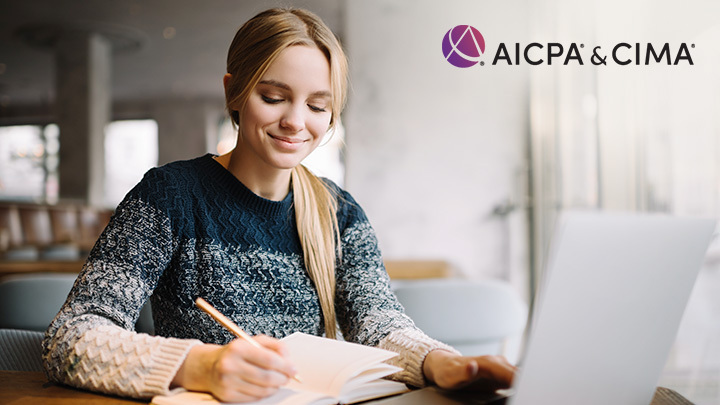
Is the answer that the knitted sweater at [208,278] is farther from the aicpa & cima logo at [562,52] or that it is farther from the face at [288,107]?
the aicpa & cima logo at [562,52]

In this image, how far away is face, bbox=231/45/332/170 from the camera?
929mm

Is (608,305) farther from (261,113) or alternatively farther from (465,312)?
(465,312)

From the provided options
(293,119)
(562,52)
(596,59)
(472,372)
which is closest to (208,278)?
(293,119)

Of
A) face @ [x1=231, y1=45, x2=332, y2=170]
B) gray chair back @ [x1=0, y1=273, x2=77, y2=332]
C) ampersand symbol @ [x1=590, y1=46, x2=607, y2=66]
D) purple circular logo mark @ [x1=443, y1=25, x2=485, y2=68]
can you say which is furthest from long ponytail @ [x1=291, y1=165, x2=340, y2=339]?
purple circular logo mark @ [x1=443, y1=25, x2=485, y2=68]

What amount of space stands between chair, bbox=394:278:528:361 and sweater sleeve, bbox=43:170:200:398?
880 millimetres

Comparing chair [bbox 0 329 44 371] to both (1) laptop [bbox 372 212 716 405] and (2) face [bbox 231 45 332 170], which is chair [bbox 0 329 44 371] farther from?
(1) laptop [bbox 372 212 716 405]

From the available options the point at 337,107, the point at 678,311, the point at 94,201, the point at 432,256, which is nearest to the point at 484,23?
the point at 432,256

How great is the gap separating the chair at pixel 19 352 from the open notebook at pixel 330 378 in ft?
1.69

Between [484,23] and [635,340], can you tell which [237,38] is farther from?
[484,23]

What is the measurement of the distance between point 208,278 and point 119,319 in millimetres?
189

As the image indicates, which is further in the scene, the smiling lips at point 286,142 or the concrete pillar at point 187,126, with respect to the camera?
the concrete pillar at point 187,126

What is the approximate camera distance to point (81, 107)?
539cm

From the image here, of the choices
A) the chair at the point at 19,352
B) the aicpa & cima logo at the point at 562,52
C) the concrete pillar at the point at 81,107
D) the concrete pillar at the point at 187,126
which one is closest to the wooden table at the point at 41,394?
the chair at the point at 19,352

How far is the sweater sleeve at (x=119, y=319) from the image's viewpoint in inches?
27.0
